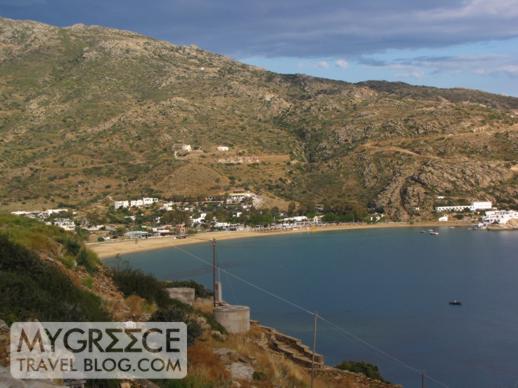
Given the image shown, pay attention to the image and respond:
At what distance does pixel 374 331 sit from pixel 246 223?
209 feet

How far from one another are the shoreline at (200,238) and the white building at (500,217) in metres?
3.12

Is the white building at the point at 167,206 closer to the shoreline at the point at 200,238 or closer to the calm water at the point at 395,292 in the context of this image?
the shoreline at the point at 200,238

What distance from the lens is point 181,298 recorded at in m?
19.4

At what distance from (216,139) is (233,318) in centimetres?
10353

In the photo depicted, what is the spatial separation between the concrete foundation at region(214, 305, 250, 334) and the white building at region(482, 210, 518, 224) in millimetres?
84411

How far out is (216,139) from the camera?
4702 inches

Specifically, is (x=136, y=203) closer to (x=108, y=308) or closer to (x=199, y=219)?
(x=199, y=219)

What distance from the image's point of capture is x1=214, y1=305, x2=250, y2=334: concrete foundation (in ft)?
55.3

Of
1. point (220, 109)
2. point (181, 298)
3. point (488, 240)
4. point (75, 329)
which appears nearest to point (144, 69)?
point (220, 109)

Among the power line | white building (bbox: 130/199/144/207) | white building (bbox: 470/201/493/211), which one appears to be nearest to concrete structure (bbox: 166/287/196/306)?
the power line

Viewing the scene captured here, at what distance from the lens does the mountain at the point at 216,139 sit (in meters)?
103

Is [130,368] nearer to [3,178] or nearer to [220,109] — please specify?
[3,178]

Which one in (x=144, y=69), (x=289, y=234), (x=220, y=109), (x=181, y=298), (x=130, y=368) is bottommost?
(x=289, y=234)

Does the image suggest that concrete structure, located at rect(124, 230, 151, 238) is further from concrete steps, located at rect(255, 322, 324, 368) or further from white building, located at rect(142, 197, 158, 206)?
concrete steps, located at rect(255, 322, 324, 368)
